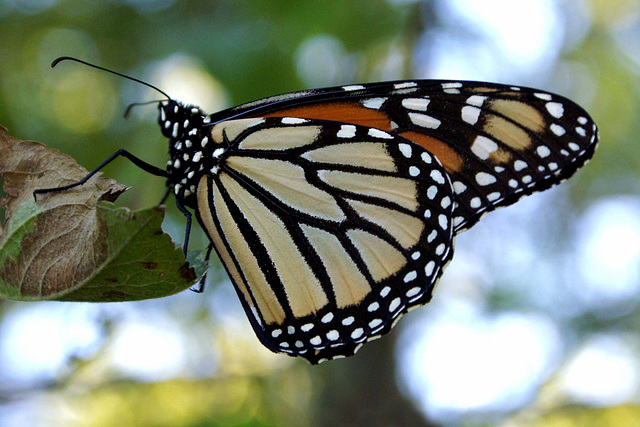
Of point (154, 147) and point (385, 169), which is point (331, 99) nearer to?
point (385, 169)

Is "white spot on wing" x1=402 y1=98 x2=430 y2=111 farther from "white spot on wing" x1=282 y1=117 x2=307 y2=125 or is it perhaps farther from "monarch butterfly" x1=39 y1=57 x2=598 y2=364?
"white spot on wing" x1=282 y1=117 x2=307 y2=125

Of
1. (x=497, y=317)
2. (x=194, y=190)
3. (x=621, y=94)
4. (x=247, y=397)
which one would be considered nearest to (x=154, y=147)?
(x=194, y=190)

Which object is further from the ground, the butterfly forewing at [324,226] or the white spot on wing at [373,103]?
the white spot on wing at [373,103]

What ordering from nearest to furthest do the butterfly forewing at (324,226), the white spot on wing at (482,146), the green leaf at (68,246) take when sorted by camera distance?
the green leaf at (68,246), the butterfly forewing at (324,226), the white spot on wing at (482,146)

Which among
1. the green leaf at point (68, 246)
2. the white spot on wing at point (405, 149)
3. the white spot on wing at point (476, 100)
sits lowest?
the green leaf at point (68, 246)

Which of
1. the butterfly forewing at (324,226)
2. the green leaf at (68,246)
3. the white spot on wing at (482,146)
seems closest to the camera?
the green leaf at (68,246)

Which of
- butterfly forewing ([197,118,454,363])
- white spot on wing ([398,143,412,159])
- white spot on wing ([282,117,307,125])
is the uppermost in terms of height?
white spot on wing ([282,117,307,125])

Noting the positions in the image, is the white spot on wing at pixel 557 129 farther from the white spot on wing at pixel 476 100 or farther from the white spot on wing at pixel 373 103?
the white spot on wing at pixel 373 103

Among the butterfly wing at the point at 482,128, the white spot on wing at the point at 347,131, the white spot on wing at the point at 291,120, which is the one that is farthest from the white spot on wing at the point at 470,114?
the white spot on wing at the point at 291,120

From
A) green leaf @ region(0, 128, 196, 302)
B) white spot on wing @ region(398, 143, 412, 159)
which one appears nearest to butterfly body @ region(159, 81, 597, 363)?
white spot on wing @ region(398, 143, 412, 159)
